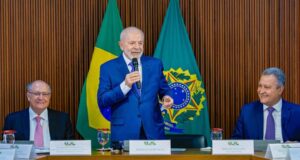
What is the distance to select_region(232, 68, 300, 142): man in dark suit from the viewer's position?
4.63 meters

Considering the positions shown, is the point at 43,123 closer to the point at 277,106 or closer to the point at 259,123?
the point at 259,123

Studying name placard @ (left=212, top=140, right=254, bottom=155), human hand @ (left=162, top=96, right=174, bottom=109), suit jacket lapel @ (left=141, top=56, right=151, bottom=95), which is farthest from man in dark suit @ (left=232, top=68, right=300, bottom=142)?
name placard @ (left=212, top=140, right=254, bottom=155)

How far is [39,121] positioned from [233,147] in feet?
6.63

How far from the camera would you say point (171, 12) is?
18.5ft

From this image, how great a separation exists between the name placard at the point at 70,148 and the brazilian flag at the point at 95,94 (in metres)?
1.80

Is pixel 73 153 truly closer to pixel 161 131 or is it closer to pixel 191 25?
pixel 161 131

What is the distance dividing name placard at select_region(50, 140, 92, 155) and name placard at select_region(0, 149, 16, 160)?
14.6 inches

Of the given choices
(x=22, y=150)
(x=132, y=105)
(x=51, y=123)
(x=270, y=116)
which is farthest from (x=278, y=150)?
(x=51, y=123)

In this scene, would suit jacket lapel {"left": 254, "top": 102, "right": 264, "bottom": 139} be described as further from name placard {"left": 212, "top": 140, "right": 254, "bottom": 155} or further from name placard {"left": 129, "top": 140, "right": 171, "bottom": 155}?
name placard {"left": 129, "top": 140, "right": 171, "bottom": 155}

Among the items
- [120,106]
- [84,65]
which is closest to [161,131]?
[120,106]

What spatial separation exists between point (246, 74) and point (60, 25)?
1912 mm

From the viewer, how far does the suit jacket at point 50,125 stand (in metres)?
5.00

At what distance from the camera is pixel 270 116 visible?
4.71 metres

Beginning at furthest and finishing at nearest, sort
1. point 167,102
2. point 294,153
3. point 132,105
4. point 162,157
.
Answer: point 132,105 < point 167,102 < point 162,157 < point 294,153
